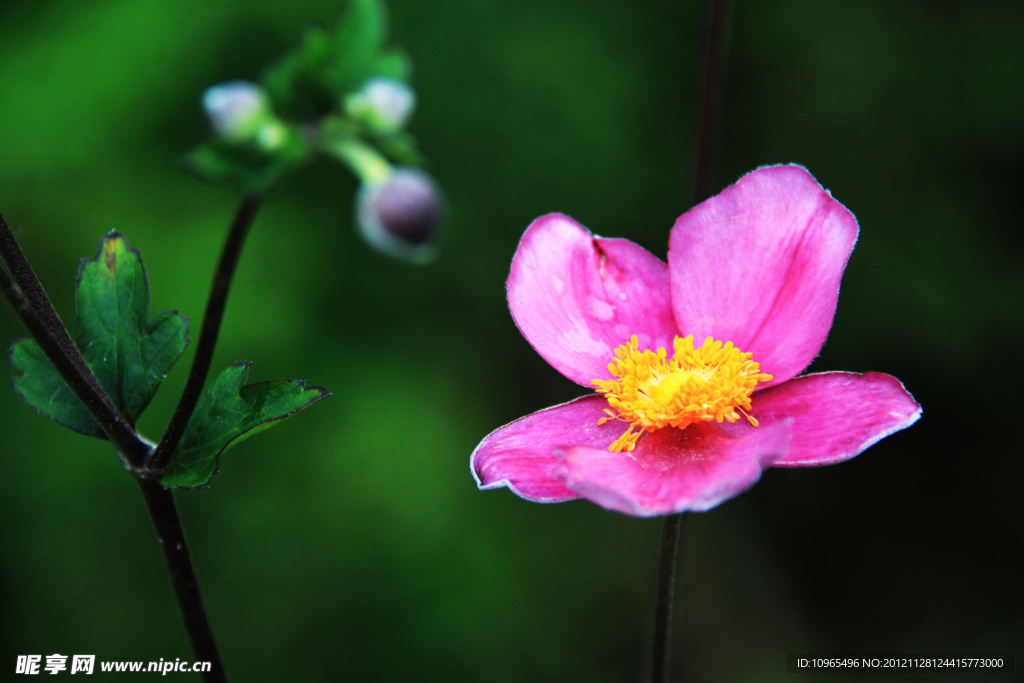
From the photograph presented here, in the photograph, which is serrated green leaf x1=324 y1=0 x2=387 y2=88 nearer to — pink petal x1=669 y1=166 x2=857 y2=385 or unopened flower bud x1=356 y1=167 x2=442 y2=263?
unopened flower bud x1=356 y1=167 x2=442 y2=263

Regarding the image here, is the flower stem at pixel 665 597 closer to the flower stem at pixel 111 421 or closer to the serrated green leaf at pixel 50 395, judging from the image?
the flower stem at pixel 111 421

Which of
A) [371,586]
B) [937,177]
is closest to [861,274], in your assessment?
[937,177]

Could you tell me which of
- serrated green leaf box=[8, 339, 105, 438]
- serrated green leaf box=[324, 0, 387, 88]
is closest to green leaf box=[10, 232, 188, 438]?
serrated green leaf box=[8, 339, 105, 438]

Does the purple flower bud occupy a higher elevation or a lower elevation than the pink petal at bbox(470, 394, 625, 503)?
higher

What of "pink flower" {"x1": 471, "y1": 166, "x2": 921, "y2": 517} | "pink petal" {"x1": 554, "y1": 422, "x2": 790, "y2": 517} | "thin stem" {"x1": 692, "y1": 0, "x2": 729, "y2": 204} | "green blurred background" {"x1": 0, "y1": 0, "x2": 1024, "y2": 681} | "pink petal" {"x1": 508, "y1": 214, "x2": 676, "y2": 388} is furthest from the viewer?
"green blurred background" {"x1": 0, "y1": 0, "x2": 1024, "y2": 681}

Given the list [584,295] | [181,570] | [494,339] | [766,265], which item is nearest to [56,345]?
[181,570]

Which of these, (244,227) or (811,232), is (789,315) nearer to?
(811,232)
